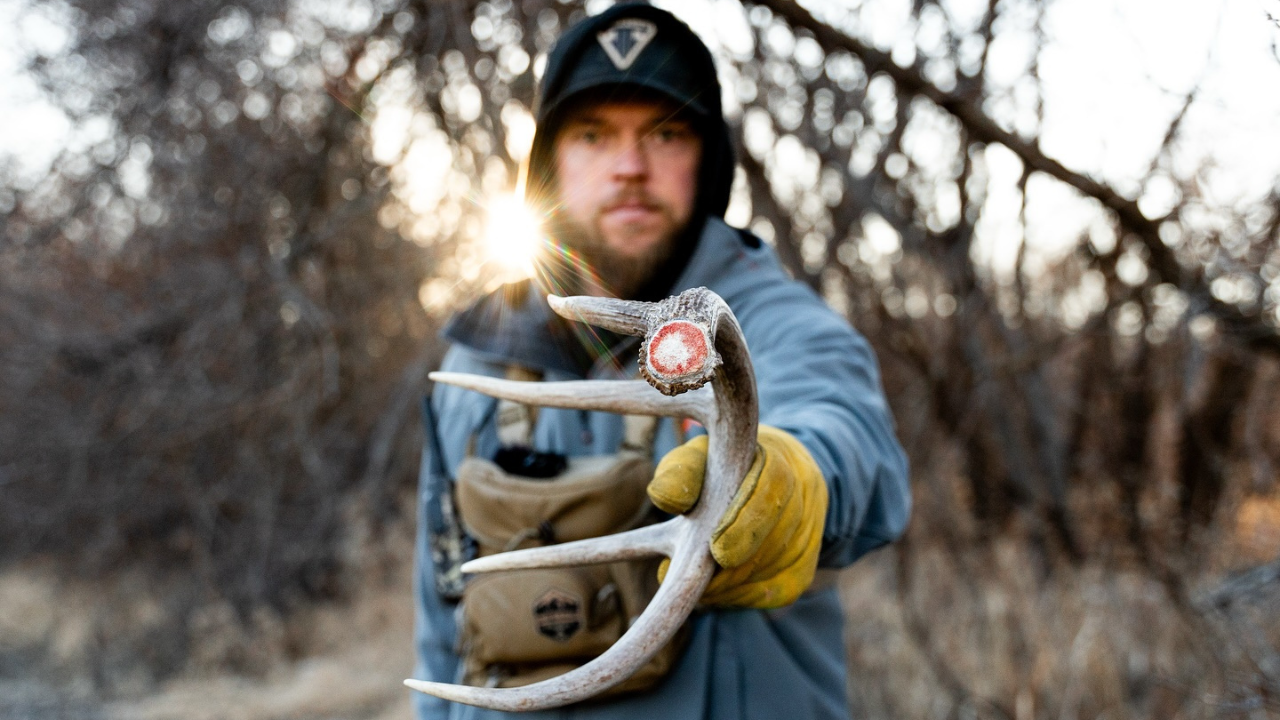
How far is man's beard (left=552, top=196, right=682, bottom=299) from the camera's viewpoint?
2203 millimetres

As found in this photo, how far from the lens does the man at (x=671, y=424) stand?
139cm

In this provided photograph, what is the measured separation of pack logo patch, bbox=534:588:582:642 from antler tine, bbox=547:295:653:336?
0.74m

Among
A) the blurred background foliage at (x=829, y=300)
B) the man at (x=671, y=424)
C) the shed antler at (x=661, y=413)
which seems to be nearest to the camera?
the shed antler at (x=661, y=413)

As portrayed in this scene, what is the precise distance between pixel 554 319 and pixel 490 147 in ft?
8.11

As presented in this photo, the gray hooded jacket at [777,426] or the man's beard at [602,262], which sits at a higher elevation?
the man's beard at [602,262]

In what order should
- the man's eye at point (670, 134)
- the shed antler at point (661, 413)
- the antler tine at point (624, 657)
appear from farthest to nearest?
the man's eye at point (670, 134) → the antler tine at point (624, 657) → the shed antler at point (661, 413)

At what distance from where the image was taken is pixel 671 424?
1815mm

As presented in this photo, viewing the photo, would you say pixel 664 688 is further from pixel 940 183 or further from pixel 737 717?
pixel 940 183

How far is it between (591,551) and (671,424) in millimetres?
513

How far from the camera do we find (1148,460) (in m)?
4.02

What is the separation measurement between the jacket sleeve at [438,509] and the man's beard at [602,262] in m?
0.34

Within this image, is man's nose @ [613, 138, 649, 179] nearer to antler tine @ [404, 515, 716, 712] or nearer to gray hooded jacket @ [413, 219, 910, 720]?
gray hooded jacket @ [413, 219, 910, 720]

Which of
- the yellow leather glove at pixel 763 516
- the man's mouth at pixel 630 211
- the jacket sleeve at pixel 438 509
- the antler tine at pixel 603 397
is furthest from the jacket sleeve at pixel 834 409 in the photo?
the jacket sleeve at pixel 438 509

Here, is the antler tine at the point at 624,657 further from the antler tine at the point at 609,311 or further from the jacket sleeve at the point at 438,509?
the jacket sleeve at the point at 438,509
